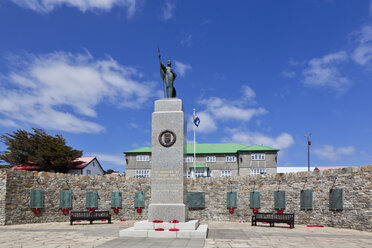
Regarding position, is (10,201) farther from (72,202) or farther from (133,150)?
(133,150)

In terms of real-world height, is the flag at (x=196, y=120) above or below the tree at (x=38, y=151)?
above

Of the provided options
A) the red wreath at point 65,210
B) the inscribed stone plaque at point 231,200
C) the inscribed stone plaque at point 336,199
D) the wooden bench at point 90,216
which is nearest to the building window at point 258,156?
the inscribed stone plaque at point 231,200

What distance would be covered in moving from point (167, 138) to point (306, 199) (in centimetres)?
925

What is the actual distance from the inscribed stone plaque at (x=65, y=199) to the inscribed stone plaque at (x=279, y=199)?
503 inches

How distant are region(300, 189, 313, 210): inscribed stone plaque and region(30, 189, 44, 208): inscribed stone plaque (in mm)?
15308

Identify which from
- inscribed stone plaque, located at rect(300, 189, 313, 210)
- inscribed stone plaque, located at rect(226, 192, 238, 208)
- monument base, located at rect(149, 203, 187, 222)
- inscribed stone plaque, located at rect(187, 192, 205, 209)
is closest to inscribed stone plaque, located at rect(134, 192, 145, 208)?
inscribed stone plaque, located at rect(187, 192, 205, 209)

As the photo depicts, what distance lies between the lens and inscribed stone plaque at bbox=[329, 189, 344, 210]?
47.0ft

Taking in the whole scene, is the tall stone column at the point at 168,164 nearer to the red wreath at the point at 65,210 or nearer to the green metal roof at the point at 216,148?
the red wreath at the point at 65,210

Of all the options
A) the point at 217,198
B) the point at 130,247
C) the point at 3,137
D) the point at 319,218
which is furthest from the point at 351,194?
the point at 3,137

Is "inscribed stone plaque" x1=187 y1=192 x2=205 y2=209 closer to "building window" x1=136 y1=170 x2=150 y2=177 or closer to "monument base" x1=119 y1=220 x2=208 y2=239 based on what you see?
"monument base" x1=119 y1=220 x2=208 y2=239

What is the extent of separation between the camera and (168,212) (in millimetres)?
11461

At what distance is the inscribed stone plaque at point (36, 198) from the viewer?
16.6m

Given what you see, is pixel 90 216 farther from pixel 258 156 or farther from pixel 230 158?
pixel 230 158

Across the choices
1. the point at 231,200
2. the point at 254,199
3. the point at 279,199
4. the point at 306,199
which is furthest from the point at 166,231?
the point at 306,199
